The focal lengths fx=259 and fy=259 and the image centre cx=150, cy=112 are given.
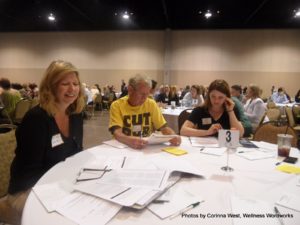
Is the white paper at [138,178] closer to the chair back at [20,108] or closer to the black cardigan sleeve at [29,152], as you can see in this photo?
the black cardigan sleeve at [29,152]

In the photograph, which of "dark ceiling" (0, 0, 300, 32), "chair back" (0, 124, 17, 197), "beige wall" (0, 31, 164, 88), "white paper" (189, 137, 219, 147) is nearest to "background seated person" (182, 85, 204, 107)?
"white paper" (189, 137, 219, 147)

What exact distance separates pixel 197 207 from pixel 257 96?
4.16 metres

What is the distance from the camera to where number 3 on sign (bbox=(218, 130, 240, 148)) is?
162 centimetres

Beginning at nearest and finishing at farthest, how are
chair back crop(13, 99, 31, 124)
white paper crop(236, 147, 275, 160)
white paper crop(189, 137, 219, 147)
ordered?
white paper crop(236, 147, 275, 160) → white paper crop(189, 137, 219, 147) → chair back crop(13, 99, 31, 124)

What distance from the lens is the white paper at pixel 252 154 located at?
5.93 ft

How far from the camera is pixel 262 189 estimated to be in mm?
1280

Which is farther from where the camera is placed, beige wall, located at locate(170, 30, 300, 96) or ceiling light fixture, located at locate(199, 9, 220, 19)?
beige wall, located at locate(170, 30, 300, 96)

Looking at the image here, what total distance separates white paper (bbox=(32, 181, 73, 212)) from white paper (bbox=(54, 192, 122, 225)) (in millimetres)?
38

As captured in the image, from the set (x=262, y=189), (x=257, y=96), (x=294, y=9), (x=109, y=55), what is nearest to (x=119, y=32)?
(x=109, y=55)

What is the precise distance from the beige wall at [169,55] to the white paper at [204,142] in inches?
448

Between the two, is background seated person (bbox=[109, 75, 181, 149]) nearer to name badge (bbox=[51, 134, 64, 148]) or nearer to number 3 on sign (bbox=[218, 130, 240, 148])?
name badge (bbox=[51, 134, 64, 148])

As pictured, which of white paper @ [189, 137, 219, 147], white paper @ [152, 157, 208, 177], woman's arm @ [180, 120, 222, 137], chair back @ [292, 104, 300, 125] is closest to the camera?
white paper @ [152, 157, 208, 177]

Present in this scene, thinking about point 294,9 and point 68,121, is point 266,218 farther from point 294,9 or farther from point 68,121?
point 294,9

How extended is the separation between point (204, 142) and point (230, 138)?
60 centimetres
